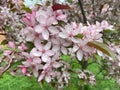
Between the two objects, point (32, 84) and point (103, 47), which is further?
point (32, 84)

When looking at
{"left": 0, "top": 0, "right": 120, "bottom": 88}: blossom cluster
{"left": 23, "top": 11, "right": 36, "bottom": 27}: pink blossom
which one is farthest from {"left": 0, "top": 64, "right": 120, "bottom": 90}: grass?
{"left": 23, "top": 11, "right": 36, "bottom": 27}: pink blossom

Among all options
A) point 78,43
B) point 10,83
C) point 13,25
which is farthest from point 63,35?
point 10,83

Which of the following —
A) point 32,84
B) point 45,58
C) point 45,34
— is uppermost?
point 45,34

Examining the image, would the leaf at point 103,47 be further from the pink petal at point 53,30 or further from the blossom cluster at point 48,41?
the pink petal at point 53,30

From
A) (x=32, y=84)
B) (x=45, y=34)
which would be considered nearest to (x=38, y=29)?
(x=45, y=34)

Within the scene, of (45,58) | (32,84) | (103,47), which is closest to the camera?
(103,47)

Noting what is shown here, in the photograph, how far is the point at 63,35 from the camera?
5.54ft

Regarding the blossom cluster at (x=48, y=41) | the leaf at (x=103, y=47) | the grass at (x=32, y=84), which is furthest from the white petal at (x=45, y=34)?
the grass at (x=32, y=84)

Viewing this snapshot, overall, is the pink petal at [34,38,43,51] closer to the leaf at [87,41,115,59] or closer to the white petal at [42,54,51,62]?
the white petal at [42,54,51,62]

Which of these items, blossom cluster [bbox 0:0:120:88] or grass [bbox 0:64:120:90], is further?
grass [bbox 0:64:120:90]

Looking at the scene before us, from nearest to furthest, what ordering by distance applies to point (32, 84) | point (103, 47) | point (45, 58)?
1. point (103, 47)
2. point (45, 58)
3. point (32, 84)

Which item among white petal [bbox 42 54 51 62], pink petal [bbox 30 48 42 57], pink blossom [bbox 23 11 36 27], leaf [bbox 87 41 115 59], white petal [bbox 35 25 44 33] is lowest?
white petal [bbox 42 54 51 62]

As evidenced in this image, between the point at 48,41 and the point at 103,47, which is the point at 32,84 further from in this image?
the point at 103,47

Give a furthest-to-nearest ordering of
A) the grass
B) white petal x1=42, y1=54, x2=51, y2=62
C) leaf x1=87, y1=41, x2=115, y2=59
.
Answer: the grass < white petal x1=42, y1=54, x2=51, y2=62 < leaf x1=87, y1=41, x2=115, y2=59
